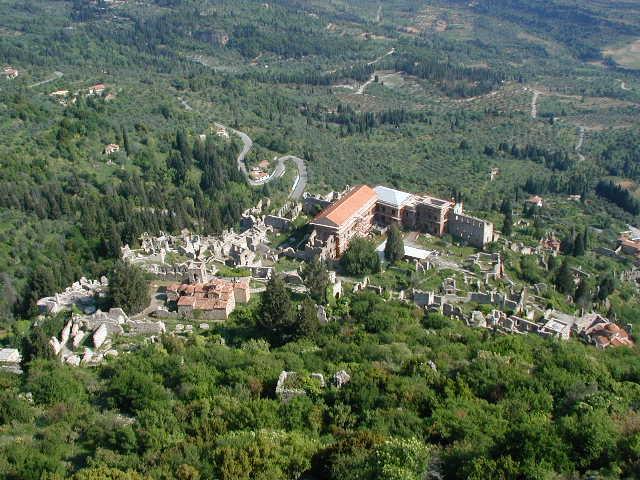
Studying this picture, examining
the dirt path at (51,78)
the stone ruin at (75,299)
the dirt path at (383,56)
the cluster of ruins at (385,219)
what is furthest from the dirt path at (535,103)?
the stone ruin at (75,299)

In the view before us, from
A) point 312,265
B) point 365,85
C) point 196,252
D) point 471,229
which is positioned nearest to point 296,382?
point 312,265

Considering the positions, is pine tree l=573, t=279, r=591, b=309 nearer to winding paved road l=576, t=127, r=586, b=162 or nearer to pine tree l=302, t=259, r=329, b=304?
pine tree l=302, t=259, r=329, b=304

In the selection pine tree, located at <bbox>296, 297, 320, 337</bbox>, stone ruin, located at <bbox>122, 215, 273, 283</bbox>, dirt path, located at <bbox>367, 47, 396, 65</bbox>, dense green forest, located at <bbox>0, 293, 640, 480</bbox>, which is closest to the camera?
dense green forest, located at <bbox>0, 293, 640, 480</bbox>

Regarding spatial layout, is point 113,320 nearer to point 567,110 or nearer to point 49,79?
point 49,79

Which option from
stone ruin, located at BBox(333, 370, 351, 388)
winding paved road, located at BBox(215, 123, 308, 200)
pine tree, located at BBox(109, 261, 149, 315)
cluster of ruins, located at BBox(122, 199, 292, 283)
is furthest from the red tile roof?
A: stone ruin, located at BBox(333, 370, 351, 388)

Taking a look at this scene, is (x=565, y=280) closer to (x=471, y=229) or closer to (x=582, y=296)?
(x=582, y=296)

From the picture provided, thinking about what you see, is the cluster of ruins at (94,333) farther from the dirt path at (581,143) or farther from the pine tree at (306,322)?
the dirt path at (581,143)
